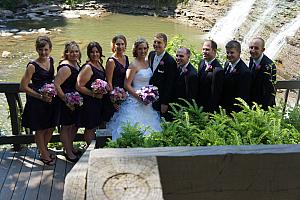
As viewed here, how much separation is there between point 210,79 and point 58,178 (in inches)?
80.7

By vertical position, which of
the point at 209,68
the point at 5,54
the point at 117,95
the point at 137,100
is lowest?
the point at 5,54

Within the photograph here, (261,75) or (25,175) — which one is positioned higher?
(261,75)

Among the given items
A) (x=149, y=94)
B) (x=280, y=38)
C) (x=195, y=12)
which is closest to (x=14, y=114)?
(x=149, y=94)

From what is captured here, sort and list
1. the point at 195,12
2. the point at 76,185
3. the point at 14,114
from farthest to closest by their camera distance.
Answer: the point at 195,12, the point at 14,114, the point at 76,185

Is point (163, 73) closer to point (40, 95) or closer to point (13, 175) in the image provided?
point (40, 95)

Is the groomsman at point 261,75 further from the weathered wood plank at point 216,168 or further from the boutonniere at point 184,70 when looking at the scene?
the weathered wood plank at point 216,168

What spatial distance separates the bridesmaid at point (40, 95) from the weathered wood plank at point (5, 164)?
0.45m

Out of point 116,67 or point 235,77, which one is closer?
point 235,77

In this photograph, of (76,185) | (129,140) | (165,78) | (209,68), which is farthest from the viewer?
(165,78)

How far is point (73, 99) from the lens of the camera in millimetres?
4523

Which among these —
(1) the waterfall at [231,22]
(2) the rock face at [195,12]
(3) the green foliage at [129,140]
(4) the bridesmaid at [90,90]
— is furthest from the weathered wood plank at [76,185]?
(1) the waterfall at [231,22]

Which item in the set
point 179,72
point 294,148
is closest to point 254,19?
point 179,72

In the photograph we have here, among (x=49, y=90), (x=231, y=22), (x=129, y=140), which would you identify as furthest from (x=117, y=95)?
(x=231, y=22)

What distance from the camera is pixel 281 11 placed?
54.3ft
